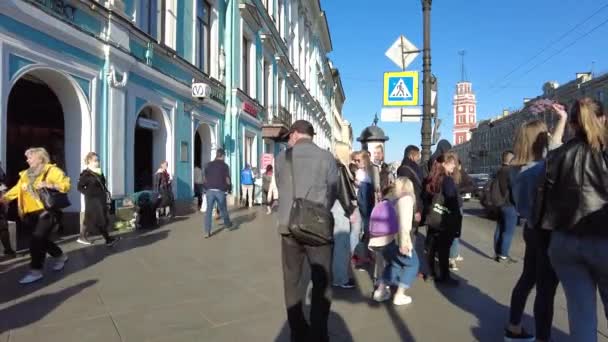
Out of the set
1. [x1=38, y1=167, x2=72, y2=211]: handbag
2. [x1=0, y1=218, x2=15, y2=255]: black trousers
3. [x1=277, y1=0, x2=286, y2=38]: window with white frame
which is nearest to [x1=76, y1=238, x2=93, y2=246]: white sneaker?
[x1=0, y1=218, x2=15, y2=255]: black trousers

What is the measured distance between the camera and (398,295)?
4590mm

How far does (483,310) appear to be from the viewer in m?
4.37

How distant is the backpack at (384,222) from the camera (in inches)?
182

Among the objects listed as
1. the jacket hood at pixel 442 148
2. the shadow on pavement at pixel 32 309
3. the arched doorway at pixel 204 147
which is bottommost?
the shadow on pavement at pixel 32 309

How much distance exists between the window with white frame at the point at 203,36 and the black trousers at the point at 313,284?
12.2 meters

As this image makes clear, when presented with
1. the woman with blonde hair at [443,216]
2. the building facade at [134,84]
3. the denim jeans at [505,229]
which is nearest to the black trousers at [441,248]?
the woman with blonde hair at [443,216]

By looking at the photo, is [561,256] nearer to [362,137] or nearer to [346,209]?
[346,209]

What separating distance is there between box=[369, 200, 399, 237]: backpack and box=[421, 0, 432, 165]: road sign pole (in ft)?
17.2

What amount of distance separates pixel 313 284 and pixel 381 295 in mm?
1667

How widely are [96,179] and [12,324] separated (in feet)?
12.3

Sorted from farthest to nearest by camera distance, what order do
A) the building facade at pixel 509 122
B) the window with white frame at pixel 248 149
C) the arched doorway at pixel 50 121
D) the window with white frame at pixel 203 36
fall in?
the building facade at pixel 509 122, the window with white frame at pixel 248 149, the window with white frame at pixel 203 36, the arched doorway at pixel 50 121

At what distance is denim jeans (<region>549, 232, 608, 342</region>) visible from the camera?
2.26 meters

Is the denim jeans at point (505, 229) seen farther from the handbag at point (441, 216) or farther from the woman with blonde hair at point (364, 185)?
the woman with blonde hair at point (364, 185)

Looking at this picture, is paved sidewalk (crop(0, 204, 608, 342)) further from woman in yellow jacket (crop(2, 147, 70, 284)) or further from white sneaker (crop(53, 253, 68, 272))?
woman in yellow jacket (crop(2, 147, 70, 284))
